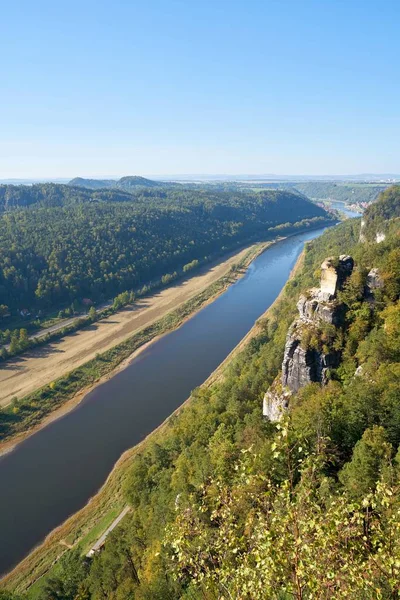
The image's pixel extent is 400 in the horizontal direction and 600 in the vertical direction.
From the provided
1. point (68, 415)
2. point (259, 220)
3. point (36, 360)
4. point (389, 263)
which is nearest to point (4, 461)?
point (68, 415)

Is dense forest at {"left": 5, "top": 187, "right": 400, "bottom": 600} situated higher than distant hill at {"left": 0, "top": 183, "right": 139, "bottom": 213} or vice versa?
distant hill at {"left": 0, "top": 183, "right": 139, "bottom": 213}

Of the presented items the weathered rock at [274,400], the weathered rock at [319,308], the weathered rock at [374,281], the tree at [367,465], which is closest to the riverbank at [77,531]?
the weathered rock at [274,400]

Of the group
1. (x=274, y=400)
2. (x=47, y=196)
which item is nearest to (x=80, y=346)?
(x=274, y=400)

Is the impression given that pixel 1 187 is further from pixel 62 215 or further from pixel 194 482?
pixel 194 482

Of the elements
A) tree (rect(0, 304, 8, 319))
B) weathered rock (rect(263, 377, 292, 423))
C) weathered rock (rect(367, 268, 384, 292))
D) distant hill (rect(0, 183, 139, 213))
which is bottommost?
tree (rect(0, 304, 8, 319))

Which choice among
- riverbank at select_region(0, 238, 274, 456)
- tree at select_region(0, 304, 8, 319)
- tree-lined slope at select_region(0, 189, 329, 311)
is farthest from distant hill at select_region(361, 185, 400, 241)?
tree at select_region(0, 304, 8, 319)

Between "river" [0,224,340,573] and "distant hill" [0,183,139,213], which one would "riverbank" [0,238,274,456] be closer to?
"river" [0,224,340,573]
